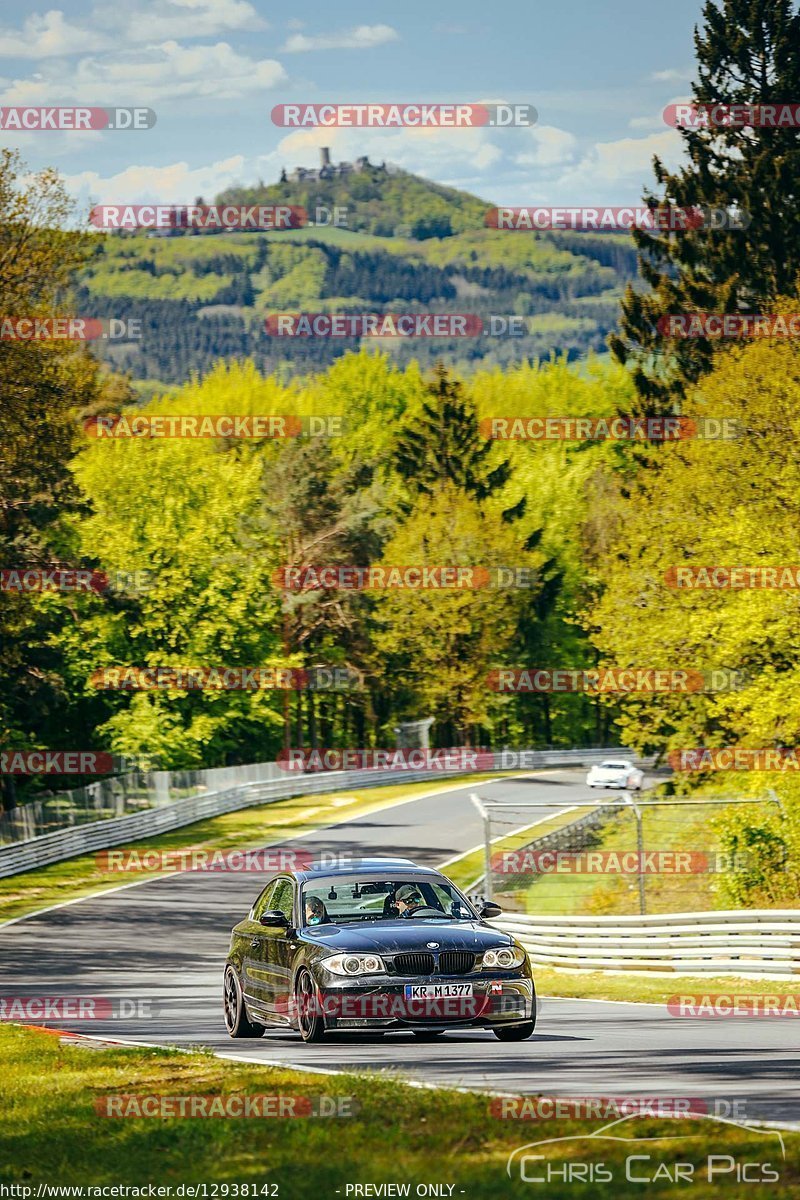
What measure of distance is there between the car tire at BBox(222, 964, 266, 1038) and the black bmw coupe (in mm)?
156

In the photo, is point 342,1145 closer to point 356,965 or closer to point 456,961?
point 356,965

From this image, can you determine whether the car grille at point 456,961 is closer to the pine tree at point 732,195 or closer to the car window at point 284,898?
the car window at point 284,898

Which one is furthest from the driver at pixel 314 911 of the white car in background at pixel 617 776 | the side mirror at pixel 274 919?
the white car in background at pixel 617 776

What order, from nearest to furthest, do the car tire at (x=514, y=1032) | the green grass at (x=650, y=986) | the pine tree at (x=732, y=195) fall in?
the car tire at (x=514, y=1032) < the green grass at (x=650, y=986) < the pine tree at (x=732, y=195)

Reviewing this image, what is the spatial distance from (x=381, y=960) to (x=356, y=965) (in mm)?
187

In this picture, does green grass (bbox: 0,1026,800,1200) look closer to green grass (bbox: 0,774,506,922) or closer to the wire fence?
the wire fence

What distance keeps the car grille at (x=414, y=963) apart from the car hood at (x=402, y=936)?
6 cm

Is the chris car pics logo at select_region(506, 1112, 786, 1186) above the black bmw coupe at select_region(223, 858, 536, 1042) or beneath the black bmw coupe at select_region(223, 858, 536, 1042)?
above

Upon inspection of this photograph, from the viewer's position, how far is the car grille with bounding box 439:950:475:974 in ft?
40.3

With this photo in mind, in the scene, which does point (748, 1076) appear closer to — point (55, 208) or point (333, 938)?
point (333, 938)

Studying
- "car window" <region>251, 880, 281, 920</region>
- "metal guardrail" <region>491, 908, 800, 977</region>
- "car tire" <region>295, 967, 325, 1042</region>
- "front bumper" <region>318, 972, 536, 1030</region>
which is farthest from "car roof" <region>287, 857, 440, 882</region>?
"metal guardrail" <region>491, 908, 800, 977</region>

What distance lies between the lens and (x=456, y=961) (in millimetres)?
12312

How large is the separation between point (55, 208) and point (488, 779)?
37.1 metres

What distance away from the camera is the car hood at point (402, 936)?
12.4 metres
